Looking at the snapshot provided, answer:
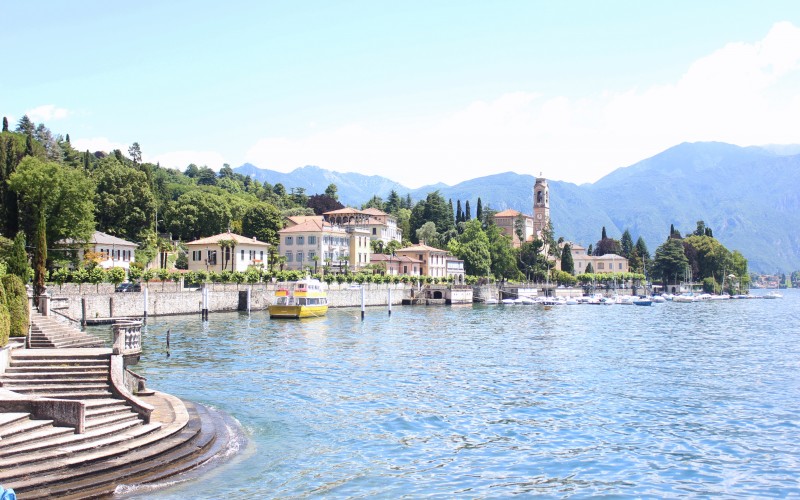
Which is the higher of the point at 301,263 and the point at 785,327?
the point at 301,263

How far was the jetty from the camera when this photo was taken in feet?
46.0

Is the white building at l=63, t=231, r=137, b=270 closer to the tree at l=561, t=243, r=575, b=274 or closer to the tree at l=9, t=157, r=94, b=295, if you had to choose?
the tree at l=9, t=157, r=94, b=295

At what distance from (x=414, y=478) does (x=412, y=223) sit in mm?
147598

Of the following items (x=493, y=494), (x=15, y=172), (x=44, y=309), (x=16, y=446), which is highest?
(x=15, y=172)

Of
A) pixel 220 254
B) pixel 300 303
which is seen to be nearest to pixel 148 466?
pixel 300 303

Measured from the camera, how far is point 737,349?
159 ft

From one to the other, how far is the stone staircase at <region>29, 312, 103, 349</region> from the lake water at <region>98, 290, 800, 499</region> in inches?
135

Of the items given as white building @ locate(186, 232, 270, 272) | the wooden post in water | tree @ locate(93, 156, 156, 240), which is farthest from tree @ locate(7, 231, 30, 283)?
tree @ locate(93, 156, 156, 240)

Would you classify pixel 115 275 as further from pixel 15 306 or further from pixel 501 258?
pixel 501 258

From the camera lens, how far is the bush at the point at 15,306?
2294 centimetres

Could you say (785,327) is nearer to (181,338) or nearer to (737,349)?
(737,349)

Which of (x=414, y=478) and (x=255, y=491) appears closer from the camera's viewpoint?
(x=255, y=491)

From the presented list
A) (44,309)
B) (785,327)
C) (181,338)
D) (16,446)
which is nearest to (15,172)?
(181,338)

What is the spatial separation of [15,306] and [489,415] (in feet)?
53.4
